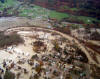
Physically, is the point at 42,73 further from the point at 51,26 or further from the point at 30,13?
the point at 30,13

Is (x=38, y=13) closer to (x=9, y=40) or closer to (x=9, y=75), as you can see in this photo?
(x=9, y=40)

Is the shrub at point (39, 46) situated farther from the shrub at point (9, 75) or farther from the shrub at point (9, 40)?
the shrub at point (9, 75)

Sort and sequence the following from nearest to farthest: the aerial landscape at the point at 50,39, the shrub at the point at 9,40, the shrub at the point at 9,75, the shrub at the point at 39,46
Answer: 1. the shrub at the point at 9,75
2. the aerial landscape at the point at 50,39
3. the shrub at the point at 39,46
4. the shrub at the point at 9,40

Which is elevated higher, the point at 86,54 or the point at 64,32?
the point at 64,32

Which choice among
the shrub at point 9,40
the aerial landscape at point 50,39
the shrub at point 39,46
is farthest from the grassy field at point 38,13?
the shrub at point 39,46

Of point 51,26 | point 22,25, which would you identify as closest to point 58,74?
point 51,26

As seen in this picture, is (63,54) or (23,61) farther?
(63,54)

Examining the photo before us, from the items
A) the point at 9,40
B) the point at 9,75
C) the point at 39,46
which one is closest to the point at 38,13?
the point at 9,40
